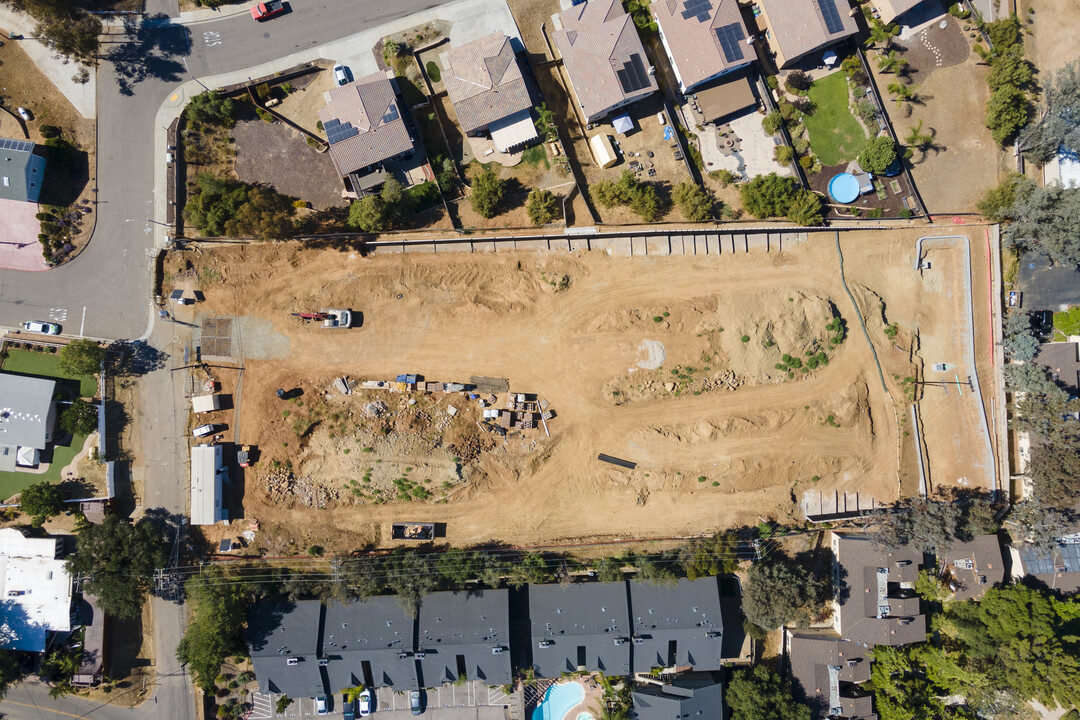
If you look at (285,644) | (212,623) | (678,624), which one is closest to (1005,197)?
(678,624)

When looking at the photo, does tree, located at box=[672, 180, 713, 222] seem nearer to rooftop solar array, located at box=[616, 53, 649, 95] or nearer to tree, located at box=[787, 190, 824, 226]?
tree, located at box=[787, 190, 824, 226]

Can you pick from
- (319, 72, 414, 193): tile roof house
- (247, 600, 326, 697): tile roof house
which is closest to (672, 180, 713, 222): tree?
(319, 72, 414, 193): tile roof house

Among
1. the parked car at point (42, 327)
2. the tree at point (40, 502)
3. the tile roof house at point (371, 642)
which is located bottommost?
the tile roof house at point (371, 642)

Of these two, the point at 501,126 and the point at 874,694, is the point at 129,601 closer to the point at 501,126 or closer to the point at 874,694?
the point at 501,126

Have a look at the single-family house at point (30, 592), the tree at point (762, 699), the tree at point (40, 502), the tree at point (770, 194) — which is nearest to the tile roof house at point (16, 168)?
the tree at point (40, 502)

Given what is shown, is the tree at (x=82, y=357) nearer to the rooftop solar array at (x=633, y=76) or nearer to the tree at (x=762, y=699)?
the rooftop solar array at (x=633, y=76)

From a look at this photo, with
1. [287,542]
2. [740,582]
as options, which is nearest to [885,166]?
[740,582]

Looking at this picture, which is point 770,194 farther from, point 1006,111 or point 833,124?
point 1006,111

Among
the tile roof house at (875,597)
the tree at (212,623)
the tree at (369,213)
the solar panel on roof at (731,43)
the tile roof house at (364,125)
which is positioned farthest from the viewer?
the tile roof house at (875,597)
